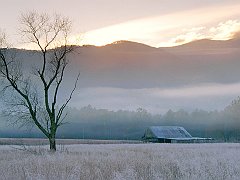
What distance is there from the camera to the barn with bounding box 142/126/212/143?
340ft

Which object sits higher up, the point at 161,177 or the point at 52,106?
the point at 52,106

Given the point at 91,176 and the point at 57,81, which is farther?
the point at 57,81

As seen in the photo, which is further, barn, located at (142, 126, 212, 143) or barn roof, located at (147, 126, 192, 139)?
barn roof, located at (147, 126, 192, 139)

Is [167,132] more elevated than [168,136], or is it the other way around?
[167,132]

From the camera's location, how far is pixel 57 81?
3866cm

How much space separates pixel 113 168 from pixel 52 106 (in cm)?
1871

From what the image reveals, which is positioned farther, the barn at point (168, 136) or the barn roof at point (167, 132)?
the barn roof at point (167, 132)

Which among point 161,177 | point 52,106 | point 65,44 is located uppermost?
point 65,44

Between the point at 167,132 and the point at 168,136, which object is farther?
the point at 167,132

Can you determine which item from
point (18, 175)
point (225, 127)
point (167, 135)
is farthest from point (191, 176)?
point (225, 127)

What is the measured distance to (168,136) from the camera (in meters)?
106

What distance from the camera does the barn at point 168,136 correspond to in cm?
10350

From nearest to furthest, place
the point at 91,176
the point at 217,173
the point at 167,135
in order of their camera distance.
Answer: the point at 91,176 < the point at 217,173 < the point at 167,135

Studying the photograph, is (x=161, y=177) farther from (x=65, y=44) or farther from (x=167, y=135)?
(x=167, y=135)
